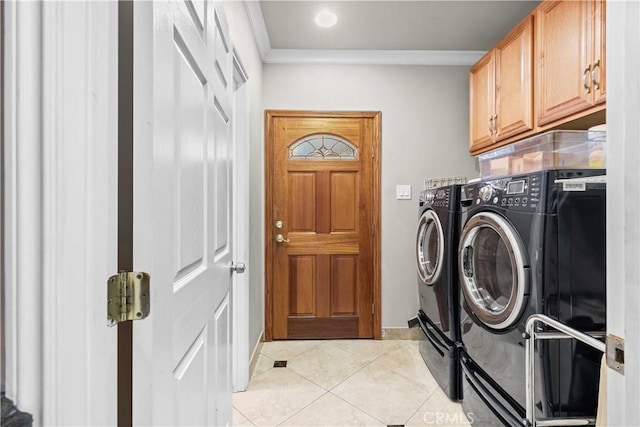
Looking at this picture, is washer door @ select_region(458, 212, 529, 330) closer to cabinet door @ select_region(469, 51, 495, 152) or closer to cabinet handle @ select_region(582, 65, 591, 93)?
cabinet handle @ select_region(582, 65, 591, 93)

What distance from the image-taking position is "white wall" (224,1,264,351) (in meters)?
1.93

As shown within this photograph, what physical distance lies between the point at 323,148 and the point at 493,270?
164cm

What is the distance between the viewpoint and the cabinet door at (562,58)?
1607mm

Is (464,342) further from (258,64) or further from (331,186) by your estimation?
(258,64)

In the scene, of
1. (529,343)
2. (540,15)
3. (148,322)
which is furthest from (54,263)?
(540,15)

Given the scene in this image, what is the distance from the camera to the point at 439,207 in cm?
212

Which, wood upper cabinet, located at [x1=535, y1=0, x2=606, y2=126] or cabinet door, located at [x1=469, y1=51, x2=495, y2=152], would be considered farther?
cabinet door, located at [x1=469, y1=51, x2=495, y2=152]

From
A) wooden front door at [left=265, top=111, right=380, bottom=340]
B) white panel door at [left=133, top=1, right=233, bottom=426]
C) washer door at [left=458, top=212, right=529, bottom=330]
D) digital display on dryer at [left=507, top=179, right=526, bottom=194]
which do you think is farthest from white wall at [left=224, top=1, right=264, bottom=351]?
digital display on dryer at [left=507, top=179, right=526, bottom=194]

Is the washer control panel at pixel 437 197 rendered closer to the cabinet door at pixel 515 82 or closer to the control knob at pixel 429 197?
the control knob at pixel 429 197

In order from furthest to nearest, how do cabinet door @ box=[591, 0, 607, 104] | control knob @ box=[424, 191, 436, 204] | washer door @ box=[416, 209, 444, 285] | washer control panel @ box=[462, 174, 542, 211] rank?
control knob @ box=[424, 191, 436, 204] < washer door @ box=[416, 209, 444, 285] < cabinet door @ box=[591, 0, 607, 104] < washer control panel @ box=[462, 174, 542, 211]

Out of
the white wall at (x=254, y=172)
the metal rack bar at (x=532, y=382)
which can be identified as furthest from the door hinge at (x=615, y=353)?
the white wall at (x=254, y=172)

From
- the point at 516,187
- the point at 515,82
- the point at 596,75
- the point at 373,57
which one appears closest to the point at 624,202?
the point at 516,187

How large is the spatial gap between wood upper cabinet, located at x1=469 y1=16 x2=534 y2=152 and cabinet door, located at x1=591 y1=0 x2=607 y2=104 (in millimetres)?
421

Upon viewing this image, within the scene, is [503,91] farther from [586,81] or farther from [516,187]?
[516,187]
